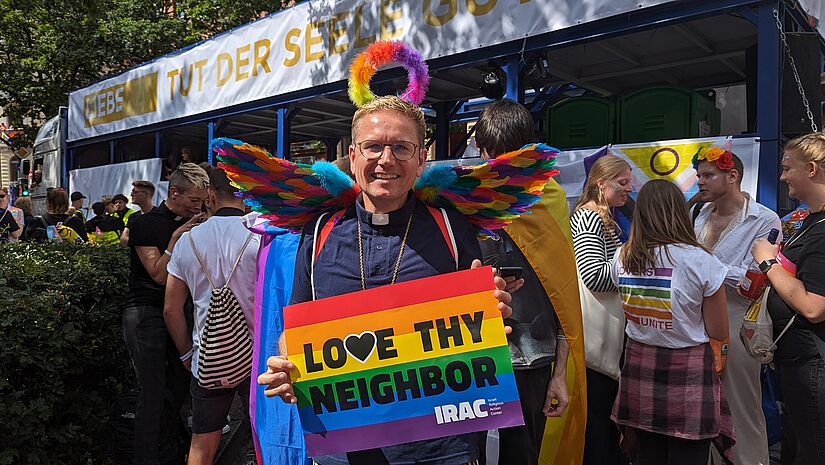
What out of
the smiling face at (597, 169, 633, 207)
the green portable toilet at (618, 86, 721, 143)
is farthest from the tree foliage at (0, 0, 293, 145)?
the smiling face at (597, 169, 633, 207)

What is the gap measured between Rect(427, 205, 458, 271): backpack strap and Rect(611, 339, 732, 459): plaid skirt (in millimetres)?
1377

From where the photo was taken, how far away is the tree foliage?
16.6 meters

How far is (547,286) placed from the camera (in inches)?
93.5

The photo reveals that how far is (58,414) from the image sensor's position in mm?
3363

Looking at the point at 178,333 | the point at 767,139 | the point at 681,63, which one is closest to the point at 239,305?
the point at 178,333

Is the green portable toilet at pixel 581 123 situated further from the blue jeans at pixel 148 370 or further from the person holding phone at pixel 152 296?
the blue jeans at pixel 148 370

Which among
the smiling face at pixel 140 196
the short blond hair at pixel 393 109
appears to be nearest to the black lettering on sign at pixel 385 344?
the short blond hair at pixel 393 109

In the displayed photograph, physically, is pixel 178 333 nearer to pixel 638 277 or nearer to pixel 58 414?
pixel 58 414

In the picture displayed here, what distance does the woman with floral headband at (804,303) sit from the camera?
231 centimetres

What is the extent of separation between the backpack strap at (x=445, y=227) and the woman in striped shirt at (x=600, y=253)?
1341mm

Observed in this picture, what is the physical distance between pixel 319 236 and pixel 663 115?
16.7ft

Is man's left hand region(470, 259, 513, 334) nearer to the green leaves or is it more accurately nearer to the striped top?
the striped top

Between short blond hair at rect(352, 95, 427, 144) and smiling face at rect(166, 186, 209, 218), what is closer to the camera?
short blond hair at rect(352, 95, 427, 144)

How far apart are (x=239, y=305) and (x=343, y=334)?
1.42 meters
